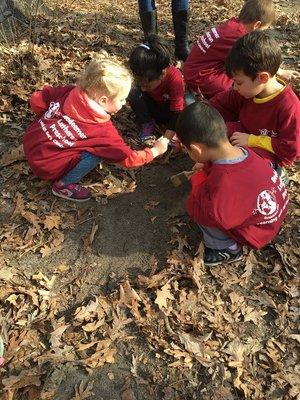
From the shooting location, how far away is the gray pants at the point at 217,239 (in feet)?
11.9

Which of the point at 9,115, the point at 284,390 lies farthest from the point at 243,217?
the point at 9,115

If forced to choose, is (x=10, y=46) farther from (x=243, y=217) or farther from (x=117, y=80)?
(x=243, y=217)

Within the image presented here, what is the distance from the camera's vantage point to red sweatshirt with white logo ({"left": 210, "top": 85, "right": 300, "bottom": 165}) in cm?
373

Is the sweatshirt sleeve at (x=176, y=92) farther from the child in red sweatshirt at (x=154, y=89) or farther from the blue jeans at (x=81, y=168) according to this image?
the blue jeans at (x=81, y=168)

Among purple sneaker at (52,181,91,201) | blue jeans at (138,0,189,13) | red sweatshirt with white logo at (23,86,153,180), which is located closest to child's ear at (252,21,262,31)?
blue jeans at (138,0,189,13)

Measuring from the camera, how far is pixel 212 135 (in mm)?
3213

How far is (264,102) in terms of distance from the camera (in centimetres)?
386

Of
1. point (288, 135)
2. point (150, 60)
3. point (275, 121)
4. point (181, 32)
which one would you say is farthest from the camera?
point (181, 32)

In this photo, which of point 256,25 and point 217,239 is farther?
point 256,25

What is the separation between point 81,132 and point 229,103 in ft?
5.37

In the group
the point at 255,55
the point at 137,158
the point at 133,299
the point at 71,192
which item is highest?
the point at 255,55

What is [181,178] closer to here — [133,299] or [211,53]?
[133,299]

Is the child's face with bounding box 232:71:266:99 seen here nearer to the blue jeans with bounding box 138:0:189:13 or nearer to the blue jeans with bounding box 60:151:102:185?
the blue jeans with bounding box 60:151:102:185

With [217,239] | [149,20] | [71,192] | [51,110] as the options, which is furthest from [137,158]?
[149,20]
